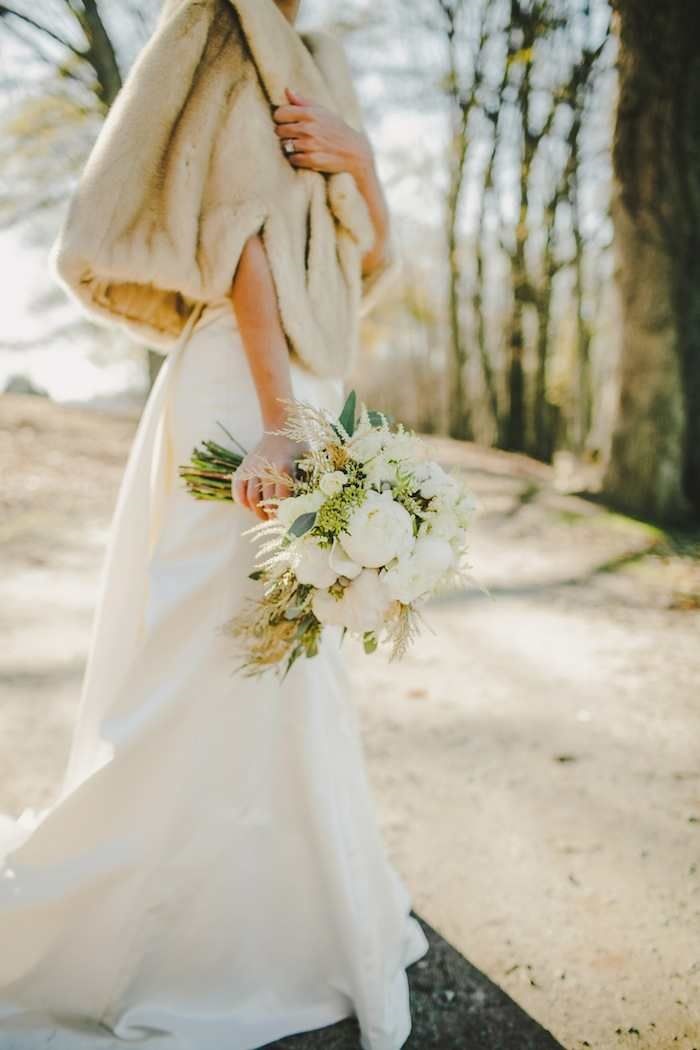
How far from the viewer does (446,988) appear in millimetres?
1836

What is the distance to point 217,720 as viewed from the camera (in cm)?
163

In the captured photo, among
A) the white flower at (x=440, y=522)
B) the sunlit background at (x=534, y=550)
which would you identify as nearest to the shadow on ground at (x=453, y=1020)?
the sunlit background at (x=534, y=550)

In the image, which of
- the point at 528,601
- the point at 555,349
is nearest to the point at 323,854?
the point at 528,601

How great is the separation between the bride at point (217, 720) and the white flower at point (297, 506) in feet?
0.83

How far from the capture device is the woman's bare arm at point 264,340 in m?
1.48

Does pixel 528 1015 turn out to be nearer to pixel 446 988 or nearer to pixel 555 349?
pixel 446 988

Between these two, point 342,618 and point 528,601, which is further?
point 528,601

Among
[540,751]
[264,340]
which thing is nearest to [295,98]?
[264,340]

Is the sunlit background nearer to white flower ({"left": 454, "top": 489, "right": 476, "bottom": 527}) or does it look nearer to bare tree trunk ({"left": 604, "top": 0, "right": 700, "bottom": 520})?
bare tree trunk ({"left": 604, "top": 0, "right": 700, "bottom": 520})

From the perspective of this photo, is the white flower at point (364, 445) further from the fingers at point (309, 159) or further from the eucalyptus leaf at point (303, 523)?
the fingers at point (309, 159)

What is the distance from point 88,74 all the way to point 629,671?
33.2 ft

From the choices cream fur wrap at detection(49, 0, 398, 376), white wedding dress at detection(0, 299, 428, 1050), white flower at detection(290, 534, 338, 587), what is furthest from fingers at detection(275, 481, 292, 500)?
cream fur wrap at detection(49, 0, 398, 376)

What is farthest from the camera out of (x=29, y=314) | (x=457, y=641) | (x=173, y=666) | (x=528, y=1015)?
(x=29, y=314)

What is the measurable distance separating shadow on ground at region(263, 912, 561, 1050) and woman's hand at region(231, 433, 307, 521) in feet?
3.90
